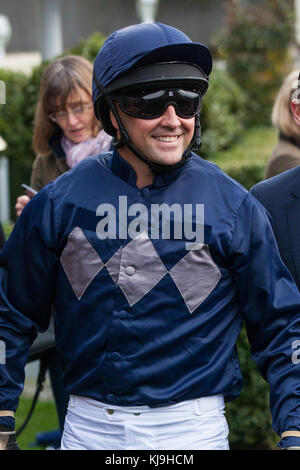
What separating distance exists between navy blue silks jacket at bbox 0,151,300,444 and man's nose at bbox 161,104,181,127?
0.15m

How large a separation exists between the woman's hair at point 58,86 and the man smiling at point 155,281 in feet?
5.12

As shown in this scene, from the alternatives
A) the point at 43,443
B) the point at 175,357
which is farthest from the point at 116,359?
the point at 43,443

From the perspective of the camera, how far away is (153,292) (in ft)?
7.24

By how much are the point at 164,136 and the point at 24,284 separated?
2.02 feet

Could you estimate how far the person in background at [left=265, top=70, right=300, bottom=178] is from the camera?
396 cm

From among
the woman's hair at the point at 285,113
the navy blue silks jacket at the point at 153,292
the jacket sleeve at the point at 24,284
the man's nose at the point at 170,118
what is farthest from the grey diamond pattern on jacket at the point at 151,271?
the woman's hair at the point at 285,113

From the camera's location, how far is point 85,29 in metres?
25.9

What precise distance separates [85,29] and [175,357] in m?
24.8

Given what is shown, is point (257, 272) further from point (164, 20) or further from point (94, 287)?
point (164, 20)

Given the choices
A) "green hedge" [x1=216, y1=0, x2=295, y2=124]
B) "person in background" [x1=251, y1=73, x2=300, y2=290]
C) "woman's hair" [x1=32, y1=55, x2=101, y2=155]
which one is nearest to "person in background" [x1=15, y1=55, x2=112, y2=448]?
"woman's hair" [x1=32, y1=55, x2=101, y2=155]

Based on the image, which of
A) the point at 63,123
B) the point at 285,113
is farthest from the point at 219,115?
the point at 63,123

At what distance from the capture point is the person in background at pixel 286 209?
2.58 m

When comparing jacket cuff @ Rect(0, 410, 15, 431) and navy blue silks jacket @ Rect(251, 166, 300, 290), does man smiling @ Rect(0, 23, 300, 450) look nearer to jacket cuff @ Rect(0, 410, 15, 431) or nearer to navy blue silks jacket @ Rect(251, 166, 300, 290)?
jacket cuff @ Rect(0, 410, 15, 431)

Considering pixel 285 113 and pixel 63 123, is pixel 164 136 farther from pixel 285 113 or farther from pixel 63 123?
pixel 285 113
